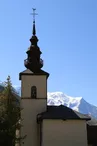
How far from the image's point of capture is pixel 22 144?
36.8 meters

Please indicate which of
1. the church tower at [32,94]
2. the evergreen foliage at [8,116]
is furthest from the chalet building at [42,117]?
the evergreen foliage at [8,116]

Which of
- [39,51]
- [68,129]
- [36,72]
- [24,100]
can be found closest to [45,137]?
[68,129]

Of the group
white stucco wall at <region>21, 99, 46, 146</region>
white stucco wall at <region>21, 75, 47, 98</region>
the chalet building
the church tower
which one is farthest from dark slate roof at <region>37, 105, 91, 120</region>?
white stucco wall at <region>21, 75, 47, 98</region>

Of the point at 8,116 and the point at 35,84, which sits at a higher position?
the point at 35,84

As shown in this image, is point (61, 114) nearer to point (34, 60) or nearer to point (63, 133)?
point (63, 133)

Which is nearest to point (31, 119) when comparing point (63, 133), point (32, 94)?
point (32, 94)

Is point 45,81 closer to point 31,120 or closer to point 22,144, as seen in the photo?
point 31,120

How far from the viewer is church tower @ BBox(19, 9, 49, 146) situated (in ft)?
123

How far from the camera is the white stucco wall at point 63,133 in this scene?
34.7 m

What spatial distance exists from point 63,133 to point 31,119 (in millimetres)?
4612

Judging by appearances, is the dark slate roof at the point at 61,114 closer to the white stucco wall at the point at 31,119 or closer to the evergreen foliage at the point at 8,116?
the white stucco wall at the point at 31,119

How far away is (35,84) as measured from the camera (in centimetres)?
3916

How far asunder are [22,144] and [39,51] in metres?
11.4

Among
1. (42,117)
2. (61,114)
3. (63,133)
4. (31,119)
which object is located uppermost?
(61,114)
